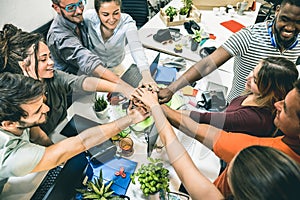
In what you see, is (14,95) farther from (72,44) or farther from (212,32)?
(212,32)

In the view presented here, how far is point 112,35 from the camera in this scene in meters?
1.99

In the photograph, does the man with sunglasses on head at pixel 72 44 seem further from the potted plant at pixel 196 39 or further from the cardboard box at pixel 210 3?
the cardboard box at pixel 210 3

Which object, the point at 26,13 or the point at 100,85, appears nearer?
the point at 100,85

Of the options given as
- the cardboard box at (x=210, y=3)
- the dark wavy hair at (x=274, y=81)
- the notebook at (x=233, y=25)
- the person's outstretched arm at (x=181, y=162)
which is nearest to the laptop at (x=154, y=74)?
the person's outstretched arm at (x=181, y=162)

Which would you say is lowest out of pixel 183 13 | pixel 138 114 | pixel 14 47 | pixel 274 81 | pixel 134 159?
pixel 134 159

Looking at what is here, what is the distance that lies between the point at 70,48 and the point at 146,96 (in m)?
0.66

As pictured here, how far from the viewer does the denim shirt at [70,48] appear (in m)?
1.71

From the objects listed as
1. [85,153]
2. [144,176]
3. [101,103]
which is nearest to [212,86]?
[101,103]

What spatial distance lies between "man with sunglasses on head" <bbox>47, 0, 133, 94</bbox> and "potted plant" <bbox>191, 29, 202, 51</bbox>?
900mm

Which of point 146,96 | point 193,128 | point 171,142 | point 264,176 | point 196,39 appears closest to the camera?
point 264,176

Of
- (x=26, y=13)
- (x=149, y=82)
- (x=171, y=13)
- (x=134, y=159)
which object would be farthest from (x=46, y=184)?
(x=171, y=13)

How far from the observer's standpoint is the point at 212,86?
1899 mm

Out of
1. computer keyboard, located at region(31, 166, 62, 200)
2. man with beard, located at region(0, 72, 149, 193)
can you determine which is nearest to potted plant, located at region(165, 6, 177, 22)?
man with beard, located at region(0, 72, 149, 193)

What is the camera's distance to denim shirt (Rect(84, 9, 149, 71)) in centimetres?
192
